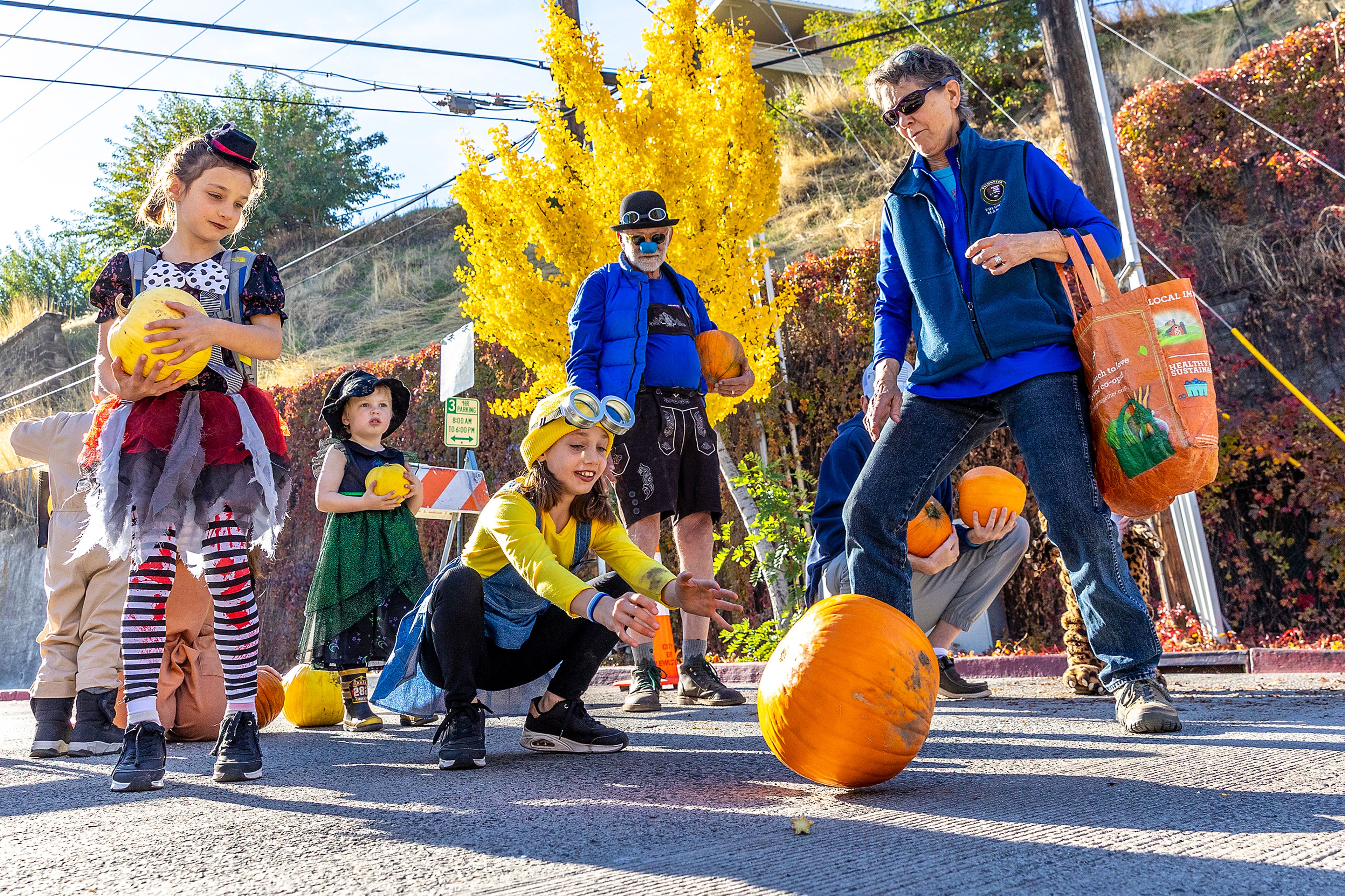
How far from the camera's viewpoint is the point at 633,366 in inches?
193

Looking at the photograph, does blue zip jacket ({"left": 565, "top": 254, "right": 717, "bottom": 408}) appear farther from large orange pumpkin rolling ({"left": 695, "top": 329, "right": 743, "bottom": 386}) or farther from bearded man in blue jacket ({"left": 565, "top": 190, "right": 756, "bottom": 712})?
large orange pumpkin rolling ({"left": 695, "top": 329, "right": 743, "bottom": 386})

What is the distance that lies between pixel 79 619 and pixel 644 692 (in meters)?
2.83

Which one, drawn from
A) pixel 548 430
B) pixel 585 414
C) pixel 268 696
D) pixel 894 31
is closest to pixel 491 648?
pixel 548 430

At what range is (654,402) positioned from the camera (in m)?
5.02

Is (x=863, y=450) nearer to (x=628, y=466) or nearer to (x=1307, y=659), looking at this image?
(x=628, y=466)

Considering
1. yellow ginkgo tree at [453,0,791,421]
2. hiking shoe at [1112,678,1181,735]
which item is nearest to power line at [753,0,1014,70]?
yellow ginkgo tree at [453,0,791,421]

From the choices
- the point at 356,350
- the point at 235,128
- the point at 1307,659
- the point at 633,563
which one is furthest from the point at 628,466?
the point at 356,350

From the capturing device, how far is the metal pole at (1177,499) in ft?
23.0

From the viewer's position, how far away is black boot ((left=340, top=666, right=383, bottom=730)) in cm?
505

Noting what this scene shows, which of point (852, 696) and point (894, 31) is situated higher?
point (894, 31)

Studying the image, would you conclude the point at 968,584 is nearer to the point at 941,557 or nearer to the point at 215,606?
the point at 941,557

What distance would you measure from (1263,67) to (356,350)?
60.1 feet

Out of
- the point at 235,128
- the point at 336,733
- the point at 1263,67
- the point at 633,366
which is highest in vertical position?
the point at 1263,67

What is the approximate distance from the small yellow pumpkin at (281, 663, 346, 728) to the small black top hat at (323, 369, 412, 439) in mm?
1281
